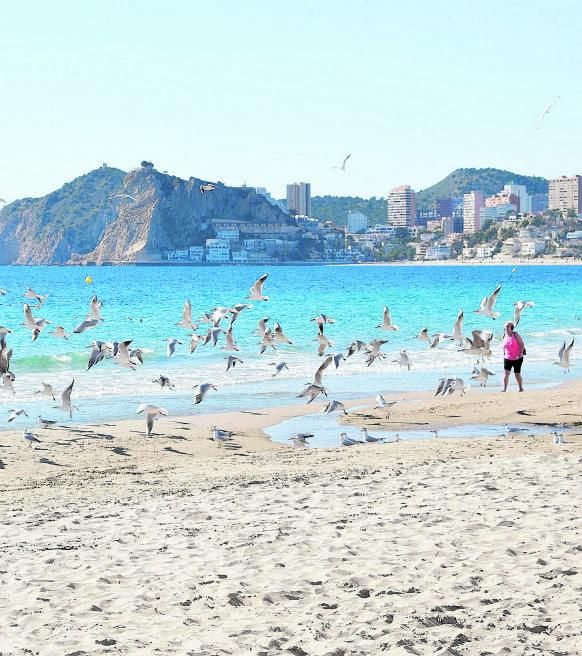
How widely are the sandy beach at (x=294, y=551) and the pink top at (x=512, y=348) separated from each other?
504 centimetres

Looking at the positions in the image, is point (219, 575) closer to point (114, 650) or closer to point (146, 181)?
point (114, 650)

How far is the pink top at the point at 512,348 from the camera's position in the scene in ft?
53.9

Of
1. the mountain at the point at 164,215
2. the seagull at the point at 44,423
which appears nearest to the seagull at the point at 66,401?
the seagull at the point at 44,423

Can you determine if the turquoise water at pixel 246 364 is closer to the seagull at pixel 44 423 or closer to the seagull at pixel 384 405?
the seagull at pixel 44 423

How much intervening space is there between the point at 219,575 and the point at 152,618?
808mm

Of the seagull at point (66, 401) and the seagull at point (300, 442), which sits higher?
the seagull at point (66, 401)

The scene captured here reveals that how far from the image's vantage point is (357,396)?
17.1 meters

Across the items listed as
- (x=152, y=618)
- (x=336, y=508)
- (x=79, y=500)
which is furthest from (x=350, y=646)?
(x=79, y=500)

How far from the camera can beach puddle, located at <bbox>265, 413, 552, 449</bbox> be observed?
1269cm

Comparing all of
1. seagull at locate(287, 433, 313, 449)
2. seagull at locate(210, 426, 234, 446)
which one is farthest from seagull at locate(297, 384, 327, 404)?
seagull at locate(287, 433, 313, 449)

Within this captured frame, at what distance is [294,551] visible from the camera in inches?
279

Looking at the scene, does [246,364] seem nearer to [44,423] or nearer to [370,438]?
[44,423]

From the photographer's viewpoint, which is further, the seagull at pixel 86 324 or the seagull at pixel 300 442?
the seagull at pixel 86 324

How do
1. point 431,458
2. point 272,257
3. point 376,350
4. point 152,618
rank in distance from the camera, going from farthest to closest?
point 272,257
point 376,350
point 431,458
point 152,618
